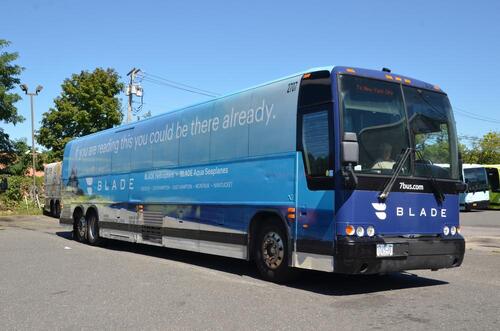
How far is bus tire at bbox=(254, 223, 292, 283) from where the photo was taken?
8445 millimetres

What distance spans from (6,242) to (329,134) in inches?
484

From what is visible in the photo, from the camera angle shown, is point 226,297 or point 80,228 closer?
point 226,297

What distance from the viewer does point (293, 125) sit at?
332 inches

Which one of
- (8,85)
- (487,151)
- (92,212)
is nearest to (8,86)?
(8,85)

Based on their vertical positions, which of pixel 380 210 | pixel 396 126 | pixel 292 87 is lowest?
pixel 380 210

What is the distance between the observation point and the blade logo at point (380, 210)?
761 centimetres

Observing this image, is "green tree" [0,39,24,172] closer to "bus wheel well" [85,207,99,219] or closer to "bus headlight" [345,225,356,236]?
"bus wheel well" [85,207,99,219]

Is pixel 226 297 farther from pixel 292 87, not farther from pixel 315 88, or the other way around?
pixel 292 87

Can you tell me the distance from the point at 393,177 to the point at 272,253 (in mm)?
2330

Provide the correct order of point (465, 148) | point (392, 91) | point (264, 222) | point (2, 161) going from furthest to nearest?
point (465, 148), point (2, 161), point (264, 222), point (392, 91)

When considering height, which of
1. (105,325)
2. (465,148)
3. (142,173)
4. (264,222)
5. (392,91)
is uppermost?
(465,148)

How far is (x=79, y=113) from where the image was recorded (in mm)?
41375

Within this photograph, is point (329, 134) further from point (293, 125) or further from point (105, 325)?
point (105, 325)

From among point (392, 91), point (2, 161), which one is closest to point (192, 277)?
point (392, 91)
